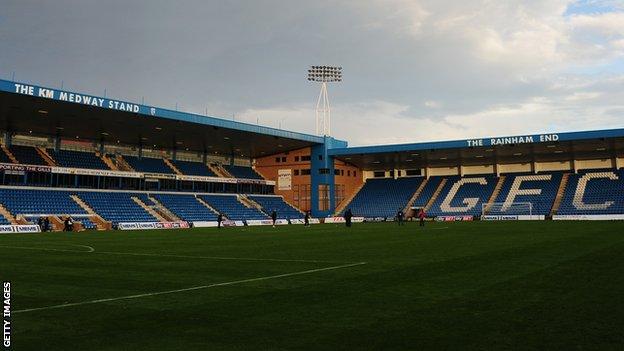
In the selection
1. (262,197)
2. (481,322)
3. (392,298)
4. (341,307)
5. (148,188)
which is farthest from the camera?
(262,197)

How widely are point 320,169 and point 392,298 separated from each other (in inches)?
2564

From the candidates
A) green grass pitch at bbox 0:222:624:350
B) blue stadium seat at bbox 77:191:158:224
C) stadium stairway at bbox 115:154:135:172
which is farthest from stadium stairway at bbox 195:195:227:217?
green grass pitch at bbox 0:222:624:350

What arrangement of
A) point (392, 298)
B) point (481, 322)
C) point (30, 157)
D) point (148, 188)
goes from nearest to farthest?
point (481, 322)
point (392, 298)
point (30, 157)
point (148, 188)

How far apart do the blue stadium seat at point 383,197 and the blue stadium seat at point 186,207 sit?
2310 cm

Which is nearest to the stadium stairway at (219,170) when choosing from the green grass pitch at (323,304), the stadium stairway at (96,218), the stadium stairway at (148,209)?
the stadium stairway at (148,209)

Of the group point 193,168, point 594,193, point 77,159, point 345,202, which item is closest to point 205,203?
point 193,168

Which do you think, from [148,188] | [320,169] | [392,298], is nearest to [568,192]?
[320,169]

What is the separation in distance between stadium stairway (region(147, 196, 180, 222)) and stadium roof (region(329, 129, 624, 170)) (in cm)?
2561

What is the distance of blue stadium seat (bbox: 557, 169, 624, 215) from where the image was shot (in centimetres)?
6031

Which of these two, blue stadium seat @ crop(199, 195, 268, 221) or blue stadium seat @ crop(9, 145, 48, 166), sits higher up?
blue stadium seat @ crop(9, 145, 48, 166)

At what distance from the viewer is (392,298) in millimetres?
9141

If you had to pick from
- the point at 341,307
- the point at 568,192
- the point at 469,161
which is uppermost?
the point at 469,161

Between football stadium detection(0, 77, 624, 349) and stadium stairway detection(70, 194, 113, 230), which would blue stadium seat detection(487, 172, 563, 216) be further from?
stadium stairway detection(70, 194, 113, 230)

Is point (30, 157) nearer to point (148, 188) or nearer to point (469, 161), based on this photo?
point (148, 188)
